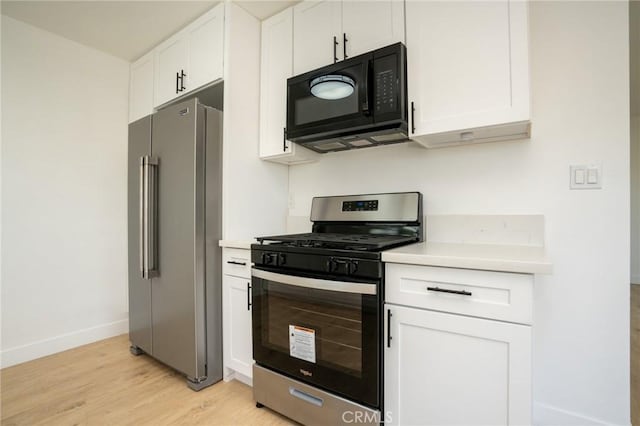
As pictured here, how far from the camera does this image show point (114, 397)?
1798 millimetres

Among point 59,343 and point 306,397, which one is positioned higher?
point 306,397

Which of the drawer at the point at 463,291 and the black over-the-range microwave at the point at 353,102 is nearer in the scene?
the drawer at the point at 463,291

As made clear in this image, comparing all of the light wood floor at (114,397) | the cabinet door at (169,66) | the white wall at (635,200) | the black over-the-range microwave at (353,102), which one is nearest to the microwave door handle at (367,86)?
the black over-the-range microwave at (353,102)

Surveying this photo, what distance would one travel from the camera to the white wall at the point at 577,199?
1377mm

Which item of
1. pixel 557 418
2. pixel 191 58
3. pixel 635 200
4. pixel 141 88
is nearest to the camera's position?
pixel 557 418

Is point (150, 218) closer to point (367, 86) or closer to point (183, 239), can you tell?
point (183, 239)

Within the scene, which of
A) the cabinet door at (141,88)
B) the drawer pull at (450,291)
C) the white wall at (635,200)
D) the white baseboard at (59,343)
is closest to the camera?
the drawer pull at (450,291)

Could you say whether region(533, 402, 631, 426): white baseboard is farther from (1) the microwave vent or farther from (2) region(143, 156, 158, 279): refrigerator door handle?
(2) region(143, 156, 158, 279): refrigerator door handle

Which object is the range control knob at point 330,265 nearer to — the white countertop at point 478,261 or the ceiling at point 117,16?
the white countertop at point 478,261

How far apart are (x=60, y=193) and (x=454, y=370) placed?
9.66ft

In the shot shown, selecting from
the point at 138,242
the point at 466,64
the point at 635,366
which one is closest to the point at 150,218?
the point at 138,242

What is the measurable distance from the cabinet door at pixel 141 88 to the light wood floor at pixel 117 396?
1.97 meters

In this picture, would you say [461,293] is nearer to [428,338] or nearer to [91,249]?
[428,338]

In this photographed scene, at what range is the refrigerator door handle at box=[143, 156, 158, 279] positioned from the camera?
2.06 m
